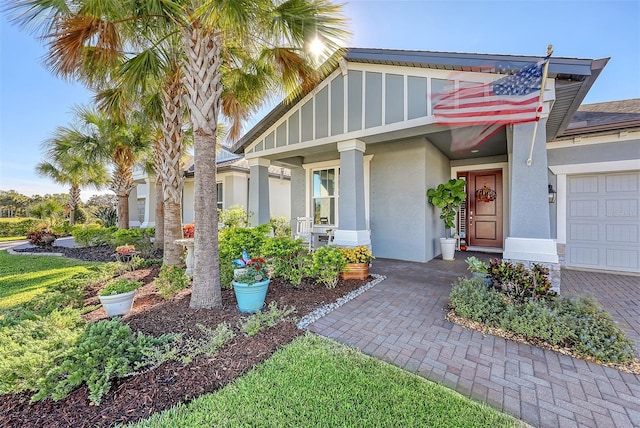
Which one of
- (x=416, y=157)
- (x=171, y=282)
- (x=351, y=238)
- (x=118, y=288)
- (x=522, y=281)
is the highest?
(x=416, y=157)

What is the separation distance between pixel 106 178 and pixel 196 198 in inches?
615

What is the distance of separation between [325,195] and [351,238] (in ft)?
9.95

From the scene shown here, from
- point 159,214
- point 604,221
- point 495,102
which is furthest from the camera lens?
point 159,214

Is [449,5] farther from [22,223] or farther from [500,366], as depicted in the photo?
[22,223]

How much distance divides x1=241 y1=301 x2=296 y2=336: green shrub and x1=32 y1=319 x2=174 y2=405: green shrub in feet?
3.38

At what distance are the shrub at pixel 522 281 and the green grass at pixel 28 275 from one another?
8004mm

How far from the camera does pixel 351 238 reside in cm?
605

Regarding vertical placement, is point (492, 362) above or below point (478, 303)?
below

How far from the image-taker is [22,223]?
730 inches

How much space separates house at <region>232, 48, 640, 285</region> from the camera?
4.15 m

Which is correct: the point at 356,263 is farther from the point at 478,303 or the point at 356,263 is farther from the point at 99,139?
the point at 99,139

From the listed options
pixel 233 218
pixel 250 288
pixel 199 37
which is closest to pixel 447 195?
pixel 250 288

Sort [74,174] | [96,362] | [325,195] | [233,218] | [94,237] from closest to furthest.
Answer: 1. [96,362]
2. [233,218]
3. [325,195]
4. [94,237]
5. [74,174]

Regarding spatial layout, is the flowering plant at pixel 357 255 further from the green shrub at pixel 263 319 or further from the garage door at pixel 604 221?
the garage door at pixel 604 221
